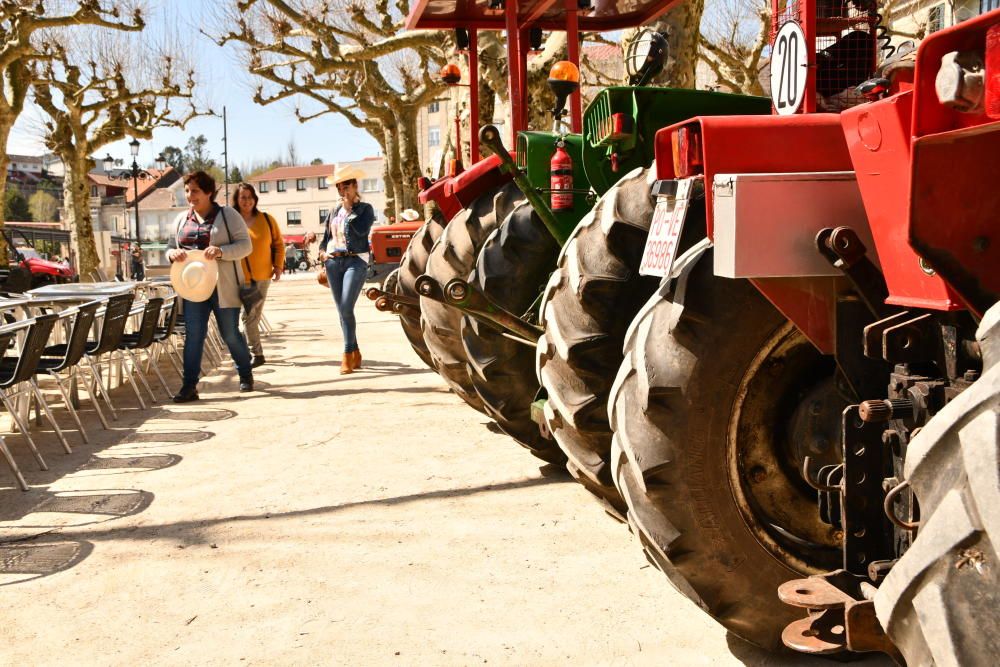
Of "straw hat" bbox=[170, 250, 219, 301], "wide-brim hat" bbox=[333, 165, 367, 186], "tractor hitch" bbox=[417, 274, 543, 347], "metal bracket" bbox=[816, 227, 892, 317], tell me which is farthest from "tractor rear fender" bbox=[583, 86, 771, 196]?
"wide-brim hat" bbox=[333, 165, 367, 186]

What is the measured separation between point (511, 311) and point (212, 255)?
404 cm

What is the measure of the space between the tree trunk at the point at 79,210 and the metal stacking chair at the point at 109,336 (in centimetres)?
1919

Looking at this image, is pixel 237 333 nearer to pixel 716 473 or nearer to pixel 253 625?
pixel 253 625

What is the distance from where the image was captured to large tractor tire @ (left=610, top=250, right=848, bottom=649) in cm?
244

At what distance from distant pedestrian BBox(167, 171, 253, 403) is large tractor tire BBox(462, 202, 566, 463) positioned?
3771 mm

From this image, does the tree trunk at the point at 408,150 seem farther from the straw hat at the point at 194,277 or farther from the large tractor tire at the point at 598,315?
the large tractor tire at the point at 598,315

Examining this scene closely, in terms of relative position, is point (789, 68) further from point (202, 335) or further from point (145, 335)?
point (145, 335)

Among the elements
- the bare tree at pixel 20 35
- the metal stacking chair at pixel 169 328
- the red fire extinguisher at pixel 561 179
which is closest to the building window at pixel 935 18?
the red fire extinguisher at pixel 561 179

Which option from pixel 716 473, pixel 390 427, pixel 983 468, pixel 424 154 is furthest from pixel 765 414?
pixel 424 154

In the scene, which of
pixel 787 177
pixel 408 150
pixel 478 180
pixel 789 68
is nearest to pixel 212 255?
pixel 478 180

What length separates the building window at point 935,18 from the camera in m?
2.64

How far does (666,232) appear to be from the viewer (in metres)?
2.78

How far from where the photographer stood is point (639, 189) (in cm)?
324

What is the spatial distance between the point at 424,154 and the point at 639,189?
7633 cm
